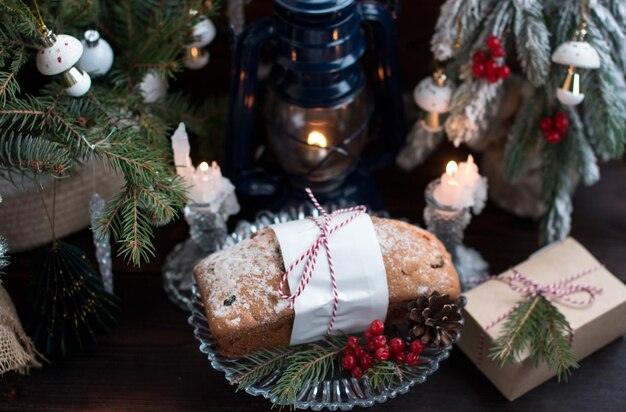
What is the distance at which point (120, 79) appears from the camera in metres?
1.02

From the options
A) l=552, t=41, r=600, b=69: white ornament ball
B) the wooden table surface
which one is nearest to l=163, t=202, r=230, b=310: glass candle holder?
the wooden table surface

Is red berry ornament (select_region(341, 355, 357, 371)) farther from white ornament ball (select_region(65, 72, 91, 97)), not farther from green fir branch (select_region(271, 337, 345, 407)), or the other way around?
white ornament ball (select_region(65, 72, 91, 97))

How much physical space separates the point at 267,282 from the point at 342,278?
0.09m

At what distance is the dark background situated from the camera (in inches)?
38.8

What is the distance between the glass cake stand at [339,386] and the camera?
0.89 m

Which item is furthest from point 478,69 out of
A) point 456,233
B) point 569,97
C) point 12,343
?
point 12,343

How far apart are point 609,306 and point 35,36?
2.62ft

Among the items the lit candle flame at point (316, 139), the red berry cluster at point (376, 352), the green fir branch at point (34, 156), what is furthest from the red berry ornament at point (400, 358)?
the green fir branch at point (34, 156)

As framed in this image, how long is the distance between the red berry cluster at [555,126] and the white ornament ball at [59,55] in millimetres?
633

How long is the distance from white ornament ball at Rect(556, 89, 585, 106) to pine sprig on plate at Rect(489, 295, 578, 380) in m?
0.26

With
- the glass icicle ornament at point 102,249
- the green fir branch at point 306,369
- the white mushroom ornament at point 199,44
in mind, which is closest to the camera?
the green fir branch at point 306,369

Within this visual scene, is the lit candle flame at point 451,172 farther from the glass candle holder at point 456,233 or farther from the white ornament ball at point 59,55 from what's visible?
the white ornament ball at point 59,55

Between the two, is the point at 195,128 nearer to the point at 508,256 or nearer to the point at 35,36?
the point at 35,36

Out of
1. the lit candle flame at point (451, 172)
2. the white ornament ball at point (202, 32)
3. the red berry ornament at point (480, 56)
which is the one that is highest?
the red berry ornament at point (480, 56)
